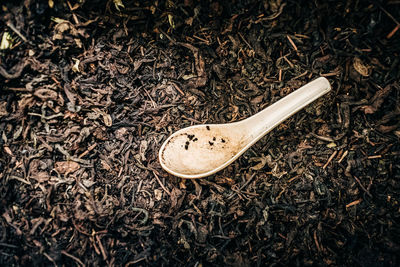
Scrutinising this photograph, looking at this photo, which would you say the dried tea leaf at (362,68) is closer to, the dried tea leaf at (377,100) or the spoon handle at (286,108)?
the dried tea leaf at (377,100)

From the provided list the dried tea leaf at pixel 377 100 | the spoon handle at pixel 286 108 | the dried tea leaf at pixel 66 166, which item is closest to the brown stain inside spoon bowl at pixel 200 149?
the spoon handle at pixel 286 108

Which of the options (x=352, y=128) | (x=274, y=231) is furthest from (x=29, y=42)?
(x=352, y=128)

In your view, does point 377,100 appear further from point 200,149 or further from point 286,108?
point 200,149

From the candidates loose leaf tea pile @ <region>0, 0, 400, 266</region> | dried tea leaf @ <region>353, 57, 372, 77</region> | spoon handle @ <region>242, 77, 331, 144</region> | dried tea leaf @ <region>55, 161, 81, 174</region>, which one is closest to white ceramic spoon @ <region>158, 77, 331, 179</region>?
spoon handle @ <region>242, 77, 331, 144</region>

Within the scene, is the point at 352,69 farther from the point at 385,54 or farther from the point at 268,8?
the point at 268,8

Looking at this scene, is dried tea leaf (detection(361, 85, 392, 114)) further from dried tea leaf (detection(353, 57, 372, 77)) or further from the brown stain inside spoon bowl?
the brown stain inside spoon bowl

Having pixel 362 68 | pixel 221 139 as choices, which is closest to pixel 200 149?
pixel 221 139
